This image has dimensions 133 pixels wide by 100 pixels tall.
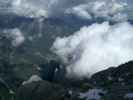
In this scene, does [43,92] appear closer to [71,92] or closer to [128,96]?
[71,92]

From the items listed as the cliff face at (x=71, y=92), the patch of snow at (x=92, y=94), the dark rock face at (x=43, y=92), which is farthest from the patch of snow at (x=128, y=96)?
the dark rock face at (x=43, y=92)

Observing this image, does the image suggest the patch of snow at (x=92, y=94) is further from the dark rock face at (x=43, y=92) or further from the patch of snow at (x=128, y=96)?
the patch of snow at (x=128, y=96)

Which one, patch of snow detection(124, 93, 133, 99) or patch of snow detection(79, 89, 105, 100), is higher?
patch of snow detection(79, 89, 105, 100)

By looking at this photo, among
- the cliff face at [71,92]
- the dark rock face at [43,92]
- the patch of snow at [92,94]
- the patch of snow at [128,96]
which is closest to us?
the patch of snow at [128,96]

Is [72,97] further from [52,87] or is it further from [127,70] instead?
[127,70]

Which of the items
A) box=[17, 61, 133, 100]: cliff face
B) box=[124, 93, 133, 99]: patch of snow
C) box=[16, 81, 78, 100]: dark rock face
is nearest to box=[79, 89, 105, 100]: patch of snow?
box=[17, 61, 133, 100]: cliff face

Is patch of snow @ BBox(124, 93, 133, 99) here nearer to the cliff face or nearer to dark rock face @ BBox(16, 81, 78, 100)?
the cliff face

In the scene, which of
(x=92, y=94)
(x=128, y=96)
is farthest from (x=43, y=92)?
(x=128, y=96)

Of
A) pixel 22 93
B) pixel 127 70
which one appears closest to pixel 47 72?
pixel 127 70

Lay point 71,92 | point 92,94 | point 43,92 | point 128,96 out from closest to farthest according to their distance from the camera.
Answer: point 128,96 → point 92,94 → point 71,92 → point 43,92

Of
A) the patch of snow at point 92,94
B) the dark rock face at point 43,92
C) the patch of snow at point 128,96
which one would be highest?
the dark rock face at point 43,92

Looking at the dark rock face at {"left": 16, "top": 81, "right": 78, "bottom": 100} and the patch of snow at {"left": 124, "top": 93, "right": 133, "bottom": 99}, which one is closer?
the patch of snow at {"left": 124, "top": 93, "right": 133, "bottom": 99}
